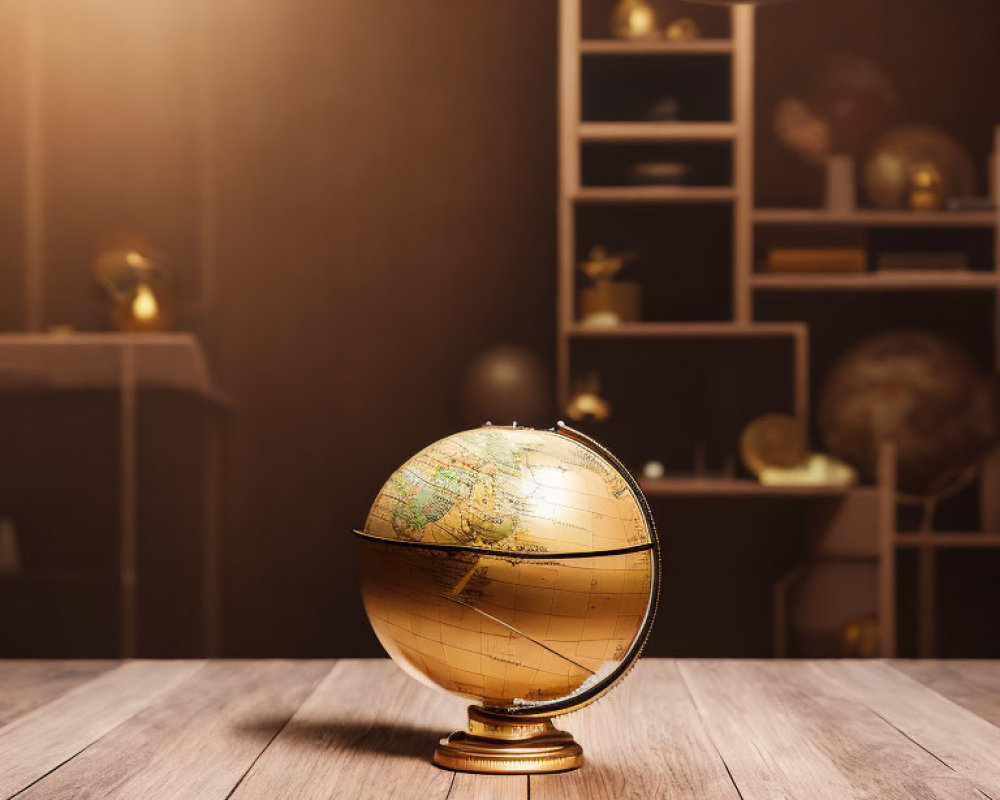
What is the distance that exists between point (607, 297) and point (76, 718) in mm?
2221

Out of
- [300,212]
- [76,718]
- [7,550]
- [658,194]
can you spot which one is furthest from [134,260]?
[76,718]

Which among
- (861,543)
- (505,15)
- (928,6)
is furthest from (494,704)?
(928,6)

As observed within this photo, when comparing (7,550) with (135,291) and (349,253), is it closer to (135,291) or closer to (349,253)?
(135,291)

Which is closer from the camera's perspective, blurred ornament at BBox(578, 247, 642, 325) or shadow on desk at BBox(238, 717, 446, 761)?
shadow on desk at BBox(238, 717, 446, 761)

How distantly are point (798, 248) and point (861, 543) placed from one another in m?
0.83

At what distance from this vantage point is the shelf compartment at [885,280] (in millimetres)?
3123

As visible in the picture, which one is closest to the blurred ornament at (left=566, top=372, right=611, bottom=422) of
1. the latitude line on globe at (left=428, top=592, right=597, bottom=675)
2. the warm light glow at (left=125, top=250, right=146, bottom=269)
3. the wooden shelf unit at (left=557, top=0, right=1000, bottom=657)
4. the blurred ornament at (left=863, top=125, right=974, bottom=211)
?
the wooden shelf unit at (left=557, top=0, right=1000, bottom=657)

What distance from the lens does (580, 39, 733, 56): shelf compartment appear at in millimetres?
3055

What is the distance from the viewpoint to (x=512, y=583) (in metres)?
0.91

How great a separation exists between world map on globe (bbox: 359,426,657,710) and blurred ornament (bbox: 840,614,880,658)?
233 centimetres

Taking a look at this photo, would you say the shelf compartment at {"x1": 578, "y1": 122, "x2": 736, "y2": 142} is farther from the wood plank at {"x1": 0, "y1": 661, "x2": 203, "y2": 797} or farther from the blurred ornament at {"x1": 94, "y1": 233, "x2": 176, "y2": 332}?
the wood plank at {"x1": 0, "y1": 661, "x2": 203, "y2": 797}

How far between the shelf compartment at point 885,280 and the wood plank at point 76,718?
2195 millimetres

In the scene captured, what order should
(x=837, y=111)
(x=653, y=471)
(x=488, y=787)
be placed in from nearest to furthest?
(x=488, y=787) → (x=653, y=471) → (x=837, y=111)

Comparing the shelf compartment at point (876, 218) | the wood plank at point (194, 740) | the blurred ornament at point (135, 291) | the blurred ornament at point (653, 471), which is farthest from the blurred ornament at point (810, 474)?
the wood plank at point (194, 740)
